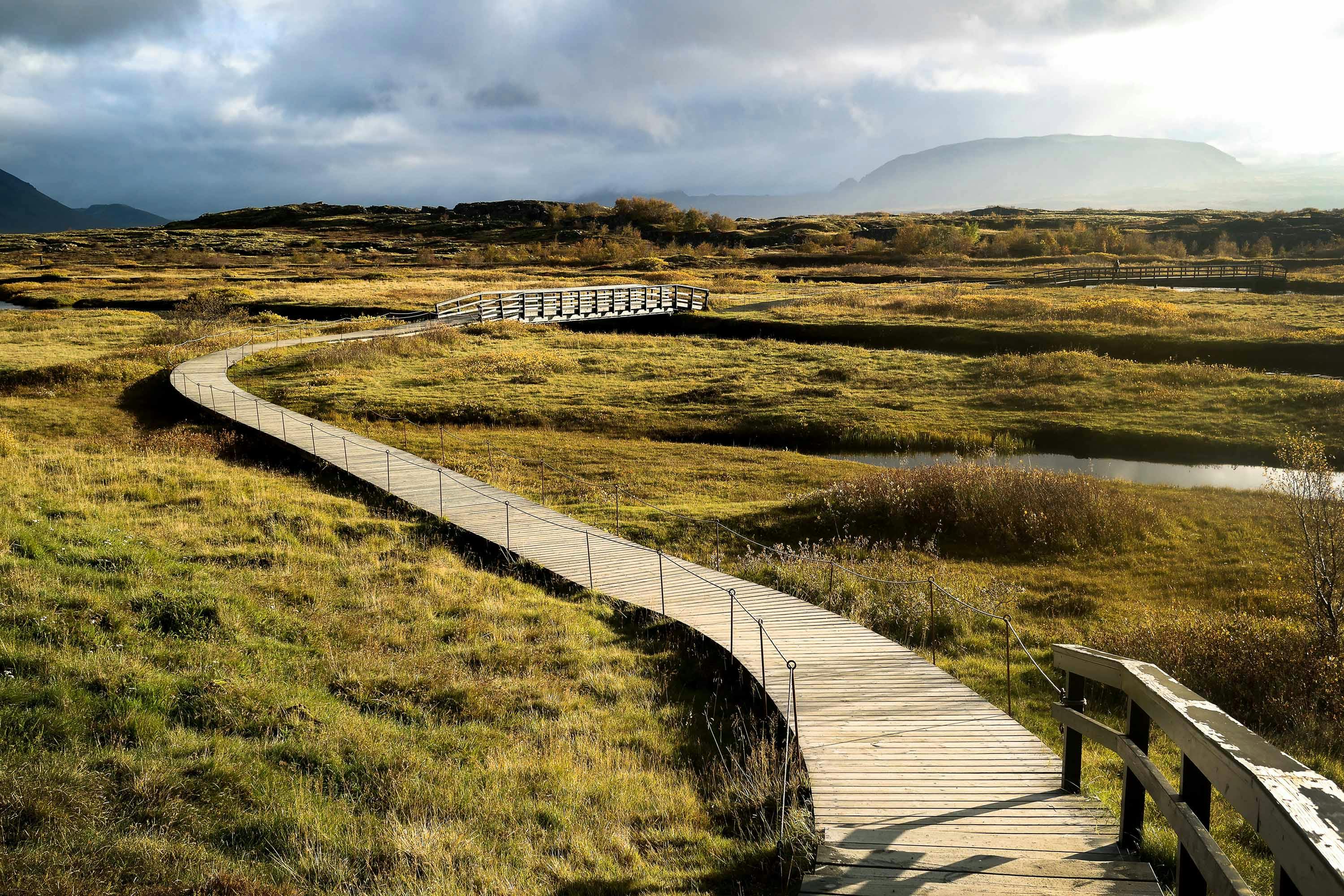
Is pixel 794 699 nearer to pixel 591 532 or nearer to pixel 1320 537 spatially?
pixel 591 532

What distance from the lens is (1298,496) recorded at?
14.8 metres

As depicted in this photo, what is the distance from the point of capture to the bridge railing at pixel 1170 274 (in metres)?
67.2

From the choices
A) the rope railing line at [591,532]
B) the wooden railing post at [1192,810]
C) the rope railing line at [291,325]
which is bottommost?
the rope railing line at [591,532]

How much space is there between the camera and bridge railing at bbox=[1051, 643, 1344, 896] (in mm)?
3045

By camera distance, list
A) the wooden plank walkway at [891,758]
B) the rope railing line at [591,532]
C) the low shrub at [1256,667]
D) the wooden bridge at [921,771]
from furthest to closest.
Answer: the rope railing line at [591,532]
the low shrub at [1256,667]
the wooden plank walkway at [891,758]
the wooden bridge at [921,771]

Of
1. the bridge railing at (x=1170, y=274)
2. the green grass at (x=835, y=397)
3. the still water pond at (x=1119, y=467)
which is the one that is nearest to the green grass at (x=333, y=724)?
the still water pond at (x=1119, y=467)

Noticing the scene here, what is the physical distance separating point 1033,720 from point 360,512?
1249 centimetres

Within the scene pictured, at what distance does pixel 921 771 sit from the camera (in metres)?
7.49

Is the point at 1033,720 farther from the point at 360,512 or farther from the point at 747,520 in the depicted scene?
the point at 360,512

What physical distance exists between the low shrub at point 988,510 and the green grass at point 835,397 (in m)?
8.05

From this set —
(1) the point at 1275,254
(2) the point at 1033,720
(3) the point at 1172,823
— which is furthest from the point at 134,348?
(1) the point at 1275,254

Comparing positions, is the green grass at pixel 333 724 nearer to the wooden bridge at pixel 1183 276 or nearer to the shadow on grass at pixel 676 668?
the shadow on grass at pixel 676 668

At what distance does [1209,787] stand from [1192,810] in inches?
6.4

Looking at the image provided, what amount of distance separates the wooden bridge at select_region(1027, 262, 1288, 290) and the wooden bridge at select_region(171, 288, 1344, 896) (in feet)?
200
